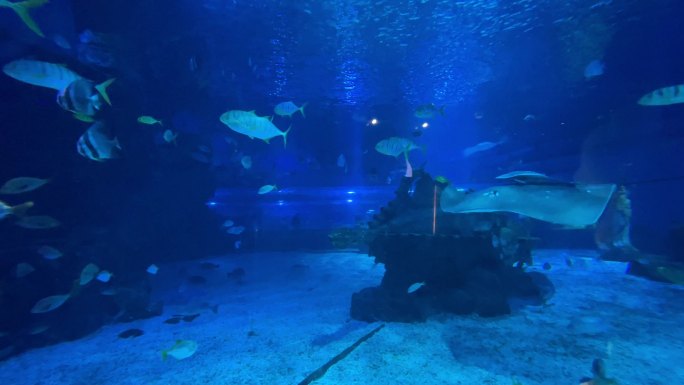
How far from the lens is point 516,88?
53.3ft

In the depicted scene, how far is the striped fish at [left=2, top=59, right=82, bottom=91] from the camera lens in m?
4.34

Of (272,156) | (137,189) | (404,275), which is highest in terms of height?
(272,156)

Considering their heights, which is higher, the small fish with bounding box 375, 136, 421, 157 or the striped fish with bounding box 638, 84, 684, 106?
the striped fish with bounding box 638, 84, 684, 106

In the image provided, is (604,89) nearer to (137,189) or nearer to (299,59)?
(299,59)

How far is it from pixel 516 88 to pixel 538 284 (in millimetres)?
12550

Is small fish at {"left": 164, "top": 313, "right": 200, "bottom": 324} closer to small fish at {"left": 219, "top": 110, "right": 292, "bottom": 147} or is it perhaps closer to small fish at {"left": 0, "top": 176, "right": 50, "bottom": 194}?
small fish at {"left": 0, "top": 176, "right": 50, "bottom": 194}

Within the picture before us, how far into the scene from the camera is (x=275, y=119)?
2128cm

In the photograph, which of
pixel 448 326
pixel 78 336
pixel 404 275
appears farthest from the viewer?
pixel 78 336

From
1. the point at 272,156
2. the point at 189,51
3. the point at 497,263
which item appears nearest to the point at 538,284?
the point at 497,263

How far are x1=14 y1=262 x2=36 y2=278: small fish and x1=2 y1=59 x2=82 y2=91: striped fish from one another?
5.73m

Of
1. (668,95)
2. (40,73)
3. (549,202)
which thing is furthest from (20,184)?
(668,95)

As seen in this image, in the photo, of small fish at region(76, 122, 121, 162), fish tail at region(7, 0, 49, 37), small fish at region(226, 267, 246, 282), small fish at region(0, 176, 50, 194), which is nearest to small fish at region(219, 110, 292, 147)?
small fish at region(76, 122, 121, 162)

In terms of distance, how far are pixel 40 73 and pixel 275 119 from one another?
17123 millimetres

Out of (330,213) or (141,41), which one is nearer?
(141,41)
